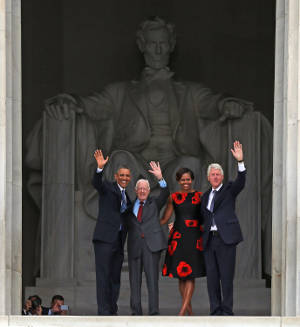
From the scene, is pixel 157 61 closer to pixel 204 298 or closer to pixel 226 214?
pixel 204 298

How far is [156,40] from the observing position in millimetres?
20484

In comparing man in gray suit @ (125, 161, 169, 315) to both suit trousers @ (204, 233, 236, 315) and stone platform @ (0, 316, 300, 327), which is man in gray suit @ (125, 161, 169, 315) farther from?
stone platform @ (0, 316, 300, 327)

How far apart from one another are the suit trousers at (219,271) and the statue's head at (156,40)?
16.1 feet

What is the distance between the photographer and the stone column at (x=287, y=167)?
15930 mm

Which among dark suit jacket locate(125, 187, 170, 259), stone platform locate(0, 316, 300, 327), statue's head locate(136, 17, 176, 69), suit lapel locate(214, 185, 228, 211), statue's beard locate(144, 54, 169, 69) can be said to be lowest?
stone platform locate(0, 316, 300, 327)

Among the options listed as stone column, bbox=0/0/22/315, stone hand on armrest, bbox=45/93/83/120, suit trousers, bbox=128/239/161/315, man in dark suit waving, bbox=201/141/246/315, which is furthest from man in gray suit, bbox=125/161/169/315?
stone hand on armrest, bbox=45/93/83/120

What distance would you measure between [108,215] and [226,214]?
1149 mm

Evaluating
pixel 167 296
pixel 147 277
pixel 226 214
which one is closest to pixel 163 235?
pixel 147 277

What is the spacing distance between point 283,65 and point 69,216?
4.35 meters

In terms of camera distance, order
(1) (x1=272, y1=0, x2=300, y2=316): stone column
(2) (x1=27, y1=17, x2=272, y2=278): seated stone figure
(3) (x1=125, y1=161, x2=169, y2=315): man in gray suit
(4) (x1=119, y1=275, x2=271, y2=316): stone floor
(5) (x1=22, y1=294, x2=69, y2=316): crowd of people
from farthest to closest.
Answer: (2) (x1=27, y1=17, x2=272, y2=278): seated stone figure < (4) (x1=119, y1=275, x2=271, y2=316): stone floor < (5) (x1=22, y1=294, x2=69, y2=316): crowd of people < (3) (x1=125, y1=161, x2=169, y2=315): man in gray suit < (1) (x1=272, y1=0, x2=300, y2=316): stone column

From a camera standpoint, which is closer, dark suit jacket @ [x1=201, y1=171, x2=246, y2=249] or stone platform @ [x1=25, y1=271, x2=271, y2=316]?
dark suit jacket @ [x1=201, y1=171, x2=246, y2=249]

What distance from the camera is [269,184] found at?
20.1 metres

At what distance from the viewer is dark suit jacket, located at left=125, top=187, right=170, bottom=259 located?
638 inches

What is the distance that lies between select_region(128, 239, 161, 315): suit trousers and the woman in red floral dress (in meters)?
0.20
